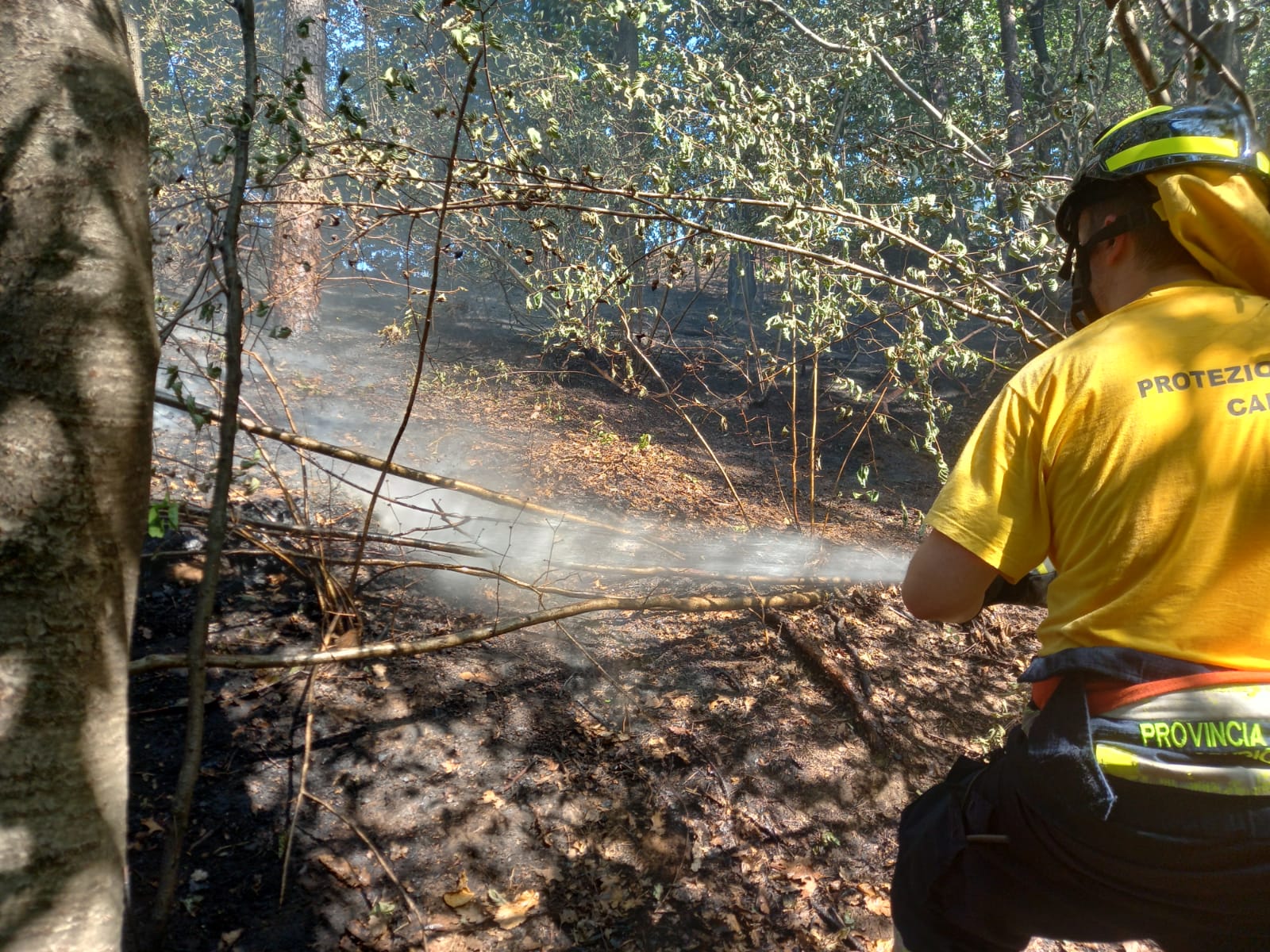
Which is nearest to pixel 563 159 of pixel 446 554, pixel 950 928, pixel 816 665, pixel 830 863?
pixel 446 554

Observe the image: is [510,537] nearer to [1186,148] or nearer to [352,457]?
[352,457]

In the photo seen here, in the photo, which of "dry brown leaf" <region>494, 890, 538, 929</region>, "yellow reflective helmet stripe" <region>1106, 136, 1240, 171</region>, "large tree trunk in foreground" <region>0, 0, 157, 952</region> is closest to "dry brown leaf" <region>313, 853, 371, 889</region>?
"dry brown leaf" <region>494, 890, 538, 929</region>

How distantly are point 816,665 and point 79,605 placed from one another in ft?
11.2

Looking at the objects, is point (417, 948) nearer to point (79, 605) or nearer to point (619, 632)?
point (79, 605)

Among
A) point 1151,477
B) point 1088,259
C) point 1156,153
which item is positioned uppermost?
point 1156,153

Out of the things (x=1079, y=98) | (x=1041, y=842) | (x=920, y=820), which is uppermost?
(x=1079, y=98)

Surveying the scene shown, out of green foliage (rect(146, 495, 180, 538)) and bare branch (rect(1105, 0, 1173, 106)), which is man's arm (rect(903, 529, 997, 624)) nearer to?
green foliage (rect(146, 495, 180, 538))

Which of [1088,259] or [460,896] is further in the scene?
[460,896]

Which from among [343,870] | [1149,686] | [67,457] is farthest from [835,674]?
[67,457]

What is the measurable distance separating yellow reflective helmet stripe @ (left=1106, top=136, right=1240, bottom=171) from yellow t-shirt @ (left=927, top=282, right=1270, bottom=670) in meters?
0.28

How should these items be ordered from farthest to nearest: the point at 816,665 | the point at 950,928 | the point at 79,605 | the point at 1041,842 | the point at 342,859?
the point at 816,665
the point at 342,859
the point at 950,928
the point at 1041,842
the point at 79,605

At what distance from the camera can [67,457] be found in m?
1.35

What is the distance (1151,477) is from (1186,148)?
0.72 m

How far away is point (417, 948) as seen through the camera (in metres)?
2.43
